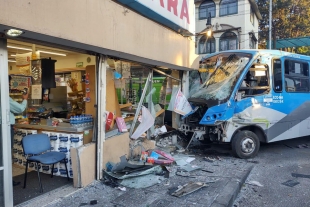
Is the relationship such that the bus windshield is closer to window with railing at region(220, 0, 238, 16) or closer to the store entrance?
the store entrance

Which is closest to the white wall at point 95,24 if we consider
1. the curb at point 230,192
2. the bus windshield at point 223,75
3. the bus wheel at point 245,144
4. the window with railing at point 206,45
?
the bus windshield at point 223,75

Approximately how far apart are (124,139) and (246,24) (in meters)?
16.8

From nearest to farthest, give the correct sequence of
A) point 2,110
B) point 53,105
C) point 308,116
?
point 2,110
point 53,105
point 308,116

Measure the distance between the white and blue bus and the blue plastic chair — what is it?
3493mm

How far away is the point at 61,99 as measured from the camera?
6867mm

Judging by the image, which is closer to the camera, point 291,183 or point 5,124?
point 5,124

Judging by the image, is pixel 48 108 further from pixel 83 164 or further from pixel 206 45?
pixel 206 45

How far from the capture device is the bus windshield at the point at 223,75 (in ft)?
20.2

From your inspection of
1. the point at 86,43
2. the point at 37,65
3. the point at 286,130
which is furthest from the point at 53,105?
the point at 286,130

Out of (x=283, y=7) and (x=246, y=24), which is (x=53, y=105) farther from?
(x=283, y=7)

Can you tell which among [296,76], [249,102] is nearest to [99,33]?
[249,102]

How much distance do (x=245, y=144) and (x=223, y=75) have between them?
1852 millimetres

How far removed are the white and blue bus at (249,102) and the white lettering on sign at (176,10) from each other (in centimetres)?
130

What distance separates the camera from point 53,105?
260 inches
